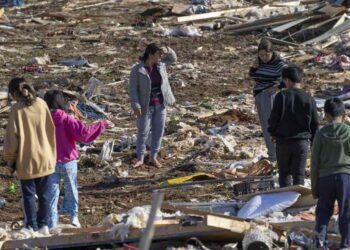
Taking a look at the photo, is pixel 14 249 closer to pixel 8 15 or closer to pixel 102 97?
pixel 102 97

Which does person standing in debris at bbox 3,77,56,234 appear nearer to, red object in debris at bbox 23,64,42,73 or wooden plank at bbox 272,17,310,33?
red object in debris at bbox 23,64,42,73

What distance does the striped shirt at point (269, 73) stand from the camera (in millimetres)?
12539

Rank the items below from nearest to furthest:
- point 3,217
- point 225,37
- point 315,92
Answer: point 3,217 → point 315,92 → point 225,37

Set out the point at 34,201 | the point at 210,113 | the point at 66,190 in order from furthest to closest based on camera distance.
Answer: the point at 210,113 → the point at 66,190 → the point at 34,201

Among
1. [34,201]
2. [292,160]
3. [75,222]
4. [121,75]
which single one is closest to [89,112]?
[121,75]

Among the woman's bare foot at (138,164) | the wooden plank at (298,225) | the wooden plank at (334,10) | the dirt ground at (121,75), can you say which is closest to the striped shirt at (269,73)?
the dirt ground at (121,75)

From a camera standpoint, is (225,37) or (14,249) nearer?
(14,249)

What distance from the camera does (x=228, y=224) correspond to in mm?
8641

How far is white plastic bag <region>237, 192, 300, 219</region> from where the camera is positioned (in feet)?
32.3

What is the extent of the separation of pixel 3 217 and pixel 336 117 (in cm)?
439

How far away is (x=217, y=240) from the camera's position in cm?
877

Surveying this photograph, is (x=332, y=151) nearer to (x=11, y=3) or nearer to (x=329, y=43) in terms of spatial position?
(x=329, y=43)

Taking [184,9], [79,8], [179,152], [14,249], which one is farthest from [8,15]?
[14,249]

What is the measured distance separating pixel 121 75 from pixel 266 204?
11.7m
